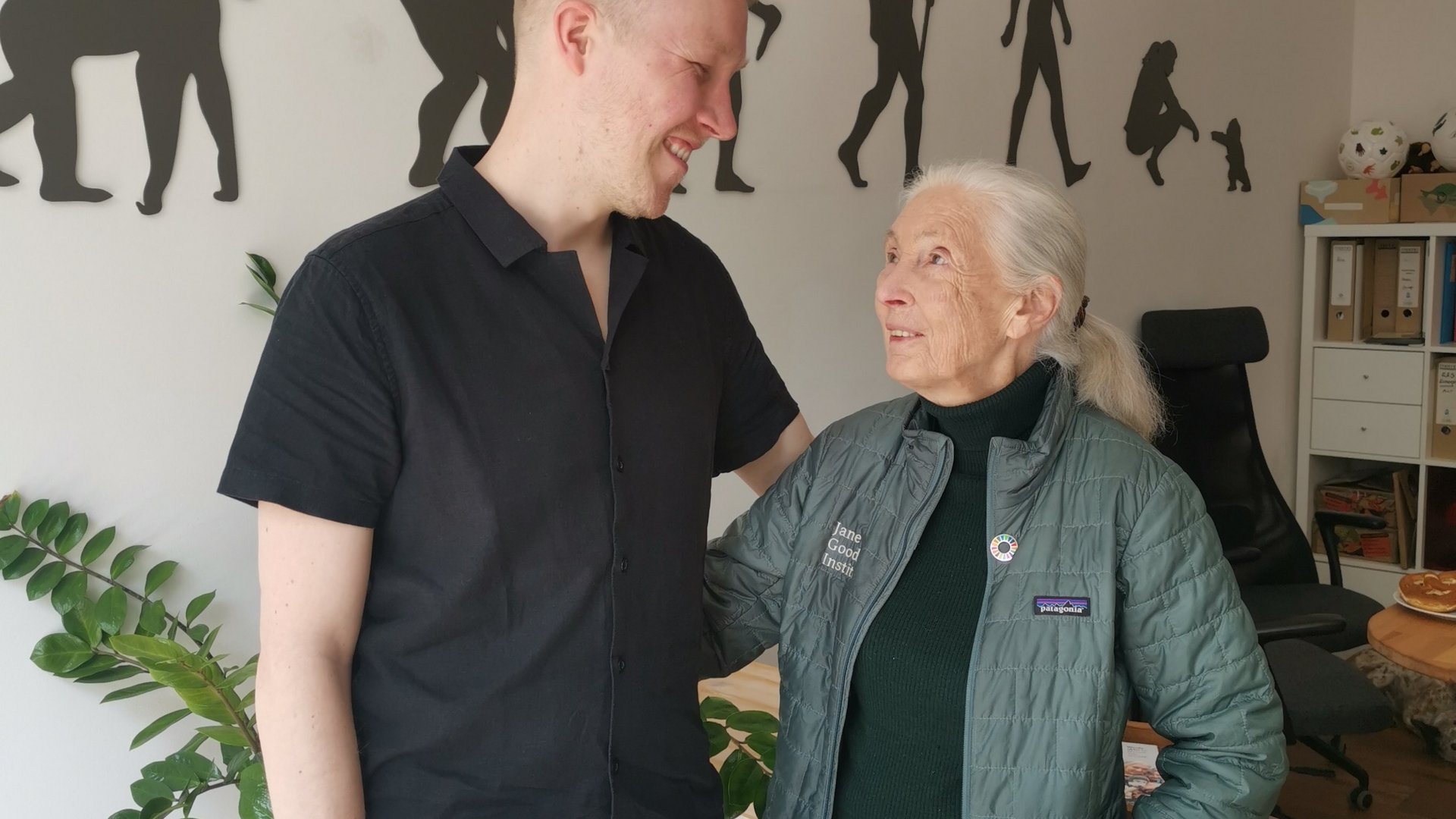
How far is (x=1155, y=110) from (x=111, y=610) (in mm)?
3536

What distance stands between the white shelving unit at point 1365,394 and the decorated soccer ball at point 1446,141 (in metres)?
0.31

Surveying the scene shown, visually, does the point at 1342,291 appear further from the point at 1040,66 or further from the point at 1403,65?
the point at 1040,66

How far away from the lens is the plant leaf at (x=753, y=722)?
1896mm

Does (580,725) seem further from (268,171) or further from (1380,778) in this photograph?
(1380,778)

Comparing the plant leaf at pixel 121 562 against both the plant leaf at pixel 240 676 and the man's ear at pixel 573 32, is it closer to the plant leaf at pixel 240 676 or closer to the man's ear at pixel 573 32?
the plant leaf at pixel 240 676

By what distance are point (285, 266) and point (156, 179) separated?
0.23 m

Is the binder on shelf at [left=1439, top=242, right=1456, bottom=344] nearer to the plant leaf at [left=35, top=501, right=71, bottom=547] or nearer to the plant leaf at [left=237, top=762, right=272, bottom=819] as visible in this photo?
the plant leaf at [left=237, top=762, right=272, bottom=819]

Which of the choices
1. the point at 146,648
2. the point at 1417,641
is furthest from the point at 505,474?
the point at 1417,641

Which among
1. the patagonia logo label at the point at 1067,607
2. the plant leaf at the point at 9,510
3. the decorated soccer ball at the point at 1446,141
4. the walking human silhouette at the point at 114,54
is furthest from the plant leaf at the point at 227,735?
the decorated soccer ball at the point at 1446,141

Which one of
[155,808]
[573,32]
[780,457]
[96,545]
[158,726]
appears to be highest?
[573,32]

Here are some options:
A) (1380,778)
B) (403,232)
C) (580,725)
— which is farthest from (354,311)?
(1380,778)

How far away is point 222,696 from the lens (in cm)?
157

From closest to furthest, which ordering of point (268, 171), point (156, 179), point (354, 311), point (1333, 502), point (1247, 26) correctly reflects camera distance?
point (354, 311) < point (156, 179) < point (268, 171) < point (1247, 26) < point (1333, 502)

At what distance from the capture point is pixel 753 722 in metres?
1.90
